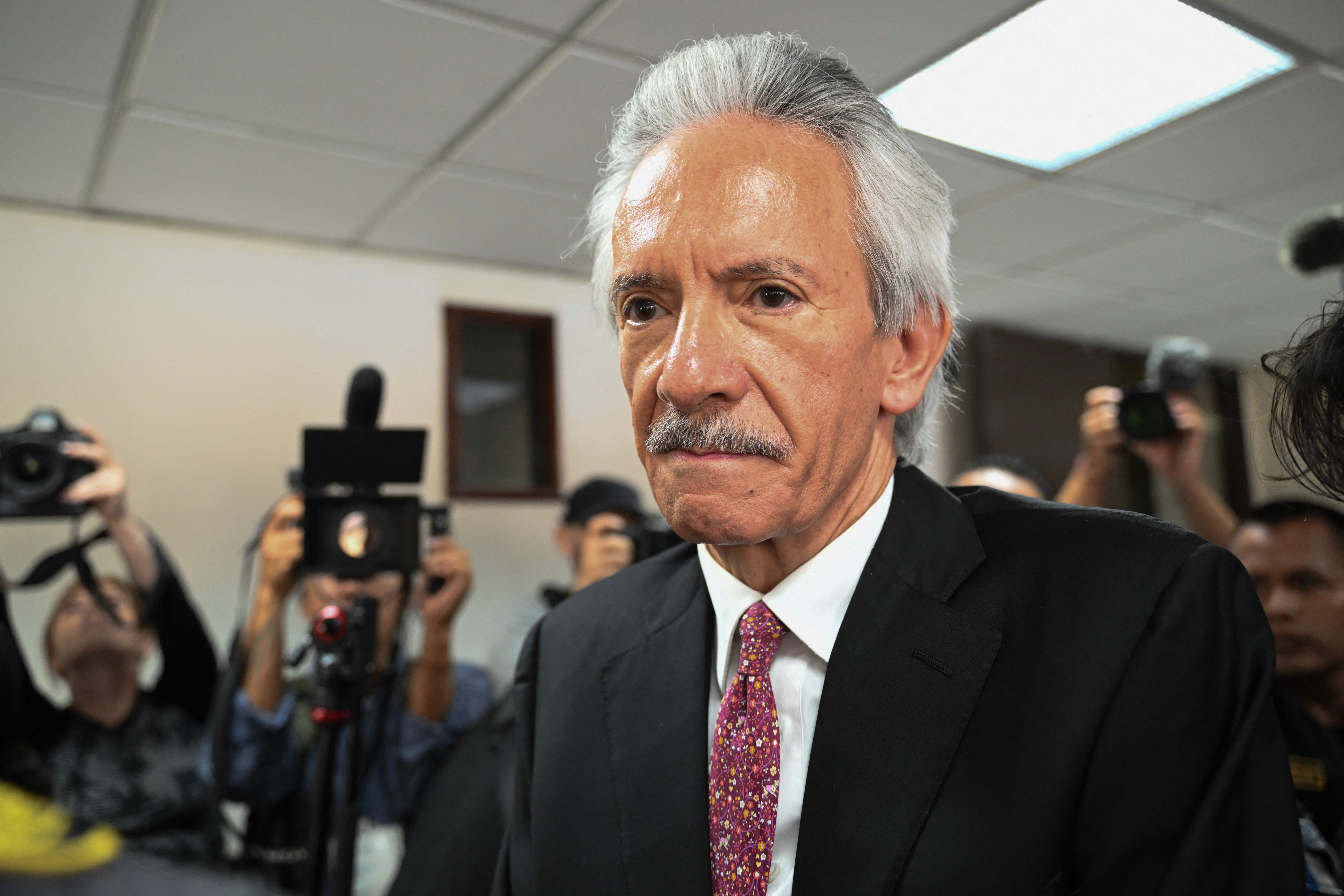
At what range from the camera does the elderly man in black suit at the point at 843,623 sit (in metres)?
0.81

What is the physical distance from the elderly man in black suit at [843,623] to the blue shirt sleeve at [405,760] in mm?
1425

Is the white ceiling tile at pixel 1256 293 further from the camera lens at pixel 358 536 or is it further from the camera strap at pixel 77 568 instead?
the camera strap at pixel 77 568

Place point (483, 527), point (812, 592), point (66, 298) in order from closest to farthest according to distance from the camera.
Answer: point (812, 592) → point (66, 298) → point (483, 527)

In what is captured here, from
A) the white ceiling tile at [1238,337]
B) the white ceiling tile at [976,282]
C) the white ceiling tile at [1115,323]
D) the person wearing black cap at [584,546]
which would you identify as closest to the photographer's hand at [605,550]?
the person wearing black cap at [584,546]

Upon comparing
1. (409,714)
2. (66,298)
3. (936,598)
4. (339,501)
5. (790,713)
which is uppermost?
(66,298)

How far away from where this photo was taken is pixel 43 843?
0.45 m

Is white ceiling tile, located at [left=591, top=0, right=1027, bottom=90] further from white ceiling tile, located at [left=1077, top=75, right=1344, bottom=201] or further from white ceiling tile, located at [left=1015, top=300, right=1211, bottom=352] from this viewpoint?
white ceiling tile, located at [left=1015, top=300, right=1211, bottom=352]

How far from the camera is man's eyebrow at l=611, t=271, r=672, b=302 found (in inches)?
38.1

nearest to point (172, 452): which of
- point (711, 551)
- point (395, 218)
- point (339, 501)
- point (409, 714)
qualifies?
point (395, 218)

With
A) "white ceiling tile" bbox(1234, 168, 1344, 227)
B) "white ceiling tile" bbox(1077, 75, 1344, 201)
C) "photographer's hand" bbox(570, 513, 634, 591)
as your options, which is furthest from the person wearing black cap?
"white ceiling tile" bbox(1234, 168, 1344, 227)

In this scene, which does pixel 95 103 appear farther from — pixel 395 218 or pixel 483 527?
pixel 483 527

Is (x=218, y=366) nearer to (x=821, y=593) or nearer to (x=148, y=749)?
(x=148, y=749)

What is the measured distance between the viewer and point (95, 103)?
2.54 m

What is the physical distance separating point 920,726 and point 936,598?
0.13 metres
